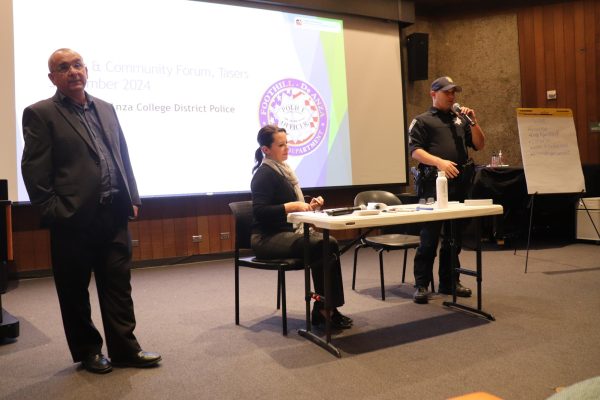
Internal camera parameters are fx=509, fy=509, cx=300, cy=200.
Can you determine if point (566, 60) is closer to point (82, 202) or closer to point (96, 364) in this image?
point (82, 202)

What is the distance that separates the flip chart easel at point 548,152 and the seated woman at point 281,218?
104 inches

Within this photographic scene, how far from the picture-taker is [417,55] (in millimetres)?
6367

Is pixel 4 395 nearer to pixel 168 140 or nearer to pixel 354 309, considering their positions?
pixel 354 309

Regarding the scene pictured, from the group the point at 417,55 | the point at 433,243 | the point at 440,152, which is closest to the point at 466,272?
the point at 433,243

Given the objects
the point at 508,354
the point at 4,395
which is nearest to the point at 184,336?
the point at 4,395

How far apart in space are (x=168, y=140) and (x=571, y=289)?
11.9ft

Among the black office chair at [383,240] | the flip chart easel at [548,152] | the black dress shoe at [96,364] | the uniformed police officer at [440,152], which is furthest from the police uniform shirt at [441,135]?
the black dress shoe at [96,364]

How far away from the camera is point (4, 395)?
207 cm

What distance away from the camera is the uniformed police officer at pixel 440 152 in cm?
334

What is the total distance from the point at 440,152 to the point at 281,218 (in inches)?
51.8

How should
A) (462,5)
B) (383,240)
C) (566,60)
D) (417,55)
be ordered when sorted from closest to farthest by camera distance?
1. (383,240)
2. (417,55)
3. (566,60)
4. (462,5)

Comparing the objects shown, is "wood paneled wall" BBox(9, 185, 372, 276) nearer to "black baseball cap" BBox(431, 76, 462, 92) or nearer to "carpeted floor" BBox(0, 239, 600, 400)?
"carpeted floor" BBox(0, 239, 600, 400)

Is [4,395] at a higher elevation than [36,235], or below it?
below

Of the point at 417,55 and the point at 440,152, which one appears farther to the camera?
the point at 417,55
